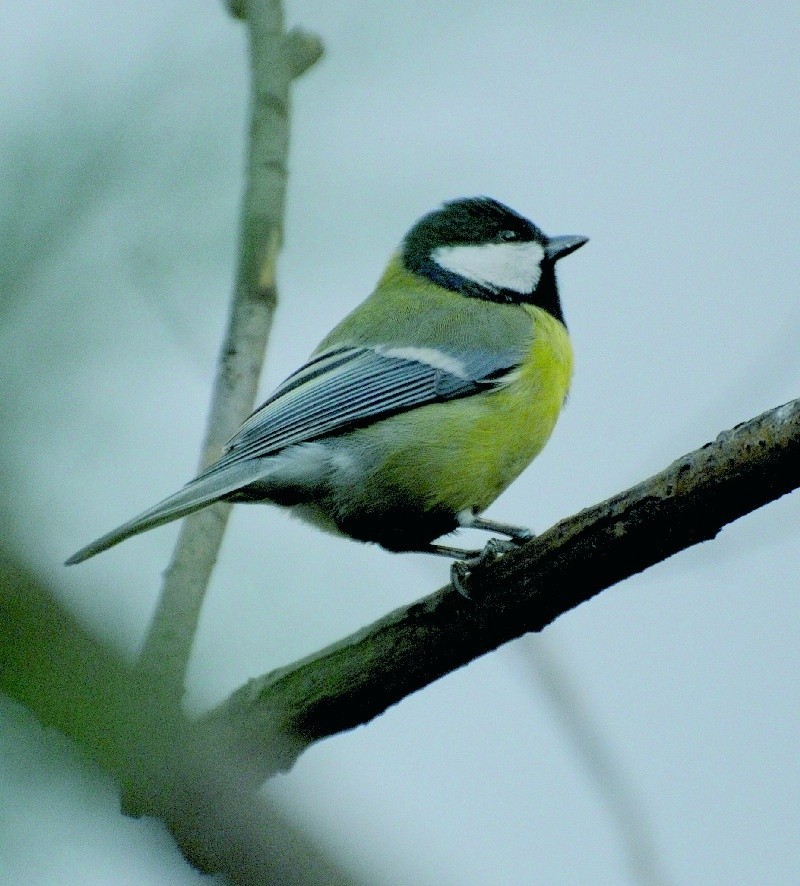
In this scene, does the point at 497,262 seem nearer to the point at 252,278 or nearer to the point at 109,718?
the point at 252,278

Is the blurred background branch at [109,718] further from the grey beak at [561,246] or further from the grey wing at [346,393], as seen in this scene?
the grey beak at [561,246]

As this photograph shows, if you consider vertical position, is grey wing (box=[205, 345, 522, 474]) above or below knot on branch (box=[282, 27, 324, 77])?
below

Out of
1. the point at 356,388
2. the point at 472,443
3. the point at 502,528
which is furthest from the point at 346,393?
the point at 502,528

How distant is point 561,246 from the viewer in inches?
159

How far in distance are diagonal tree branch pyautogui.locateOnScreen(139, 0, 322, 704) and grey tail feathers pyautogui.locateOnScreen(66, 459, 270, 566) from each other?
0.12 metres

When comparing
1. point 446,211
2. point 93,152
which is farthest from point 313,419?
point 446,211

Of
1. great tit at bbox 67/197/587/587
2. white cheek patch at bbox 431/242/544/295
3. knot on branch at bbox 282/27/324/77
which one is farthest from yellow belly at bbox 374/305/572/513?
knot on branch at bbox 282/27/324/77

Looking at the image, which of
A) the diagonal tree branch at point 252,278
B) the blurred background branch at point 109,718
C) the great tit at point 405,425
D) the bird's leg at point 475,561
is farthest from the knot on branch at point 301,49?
the blurred background branch at point 109,718

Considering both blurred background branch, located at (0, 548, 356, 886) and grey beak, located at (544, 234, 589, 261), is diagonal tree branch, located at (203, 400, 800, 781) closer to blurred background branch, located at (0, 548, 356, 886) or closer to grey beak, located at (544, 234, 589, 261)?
blurred background branch, located at (0, 548, 356, 886)

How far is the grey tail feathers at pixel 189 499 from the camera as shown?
7.57ft

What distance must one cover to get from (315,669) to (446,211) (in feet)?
7.47

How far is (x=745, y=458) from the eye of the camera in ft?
6.27

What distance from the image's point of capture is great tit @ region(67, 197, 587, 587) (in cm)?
297

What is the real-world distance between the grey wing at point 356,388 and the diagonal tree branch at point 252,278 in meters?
0.12
